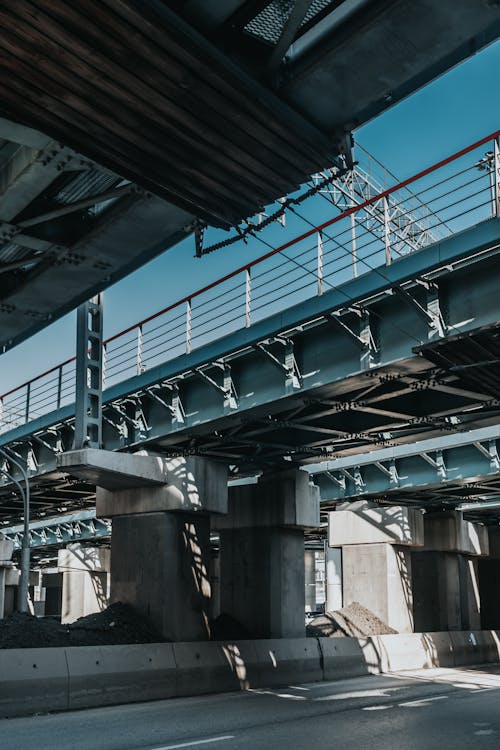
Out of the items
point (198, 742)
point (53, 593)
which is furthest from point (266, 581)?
point (53, 593)

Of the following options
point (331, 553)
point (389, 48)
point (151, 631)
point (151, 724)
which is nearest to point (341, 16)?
point (389, 48)

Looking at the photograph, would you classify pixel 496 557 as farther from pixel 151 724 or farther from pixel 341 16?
pixel 341 16

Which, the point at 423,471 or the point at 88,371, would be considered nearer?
the point at 88,371

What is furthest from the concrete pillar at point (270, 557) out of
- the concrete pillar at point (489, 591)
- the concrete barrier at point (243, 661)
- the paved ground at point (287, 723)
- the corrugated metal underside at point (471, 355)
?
the concrete pillar at point (489, 591)

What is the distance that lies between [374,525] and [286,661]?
1066 cm

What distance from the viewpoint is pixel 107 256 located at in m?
10.1

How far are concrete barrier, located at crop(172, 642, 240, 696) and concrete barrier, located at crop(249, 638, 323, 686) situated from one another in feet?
3.72

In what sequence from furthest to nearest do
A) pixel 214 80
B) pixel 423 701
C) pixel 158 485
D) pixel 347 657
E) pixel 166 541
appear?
1. pixel 347 657
2. pixel 158 485
3. pixel 166 541
4. pixel 423 701
5. pixel 214 80

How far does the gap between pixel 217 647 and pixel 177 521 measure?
3.72 meters

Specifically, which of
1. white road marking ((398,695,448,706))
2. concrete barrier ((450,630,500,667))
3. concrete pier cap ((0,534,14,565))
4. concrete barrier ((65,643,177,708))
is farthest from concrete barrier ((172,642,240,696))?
concrete pier cap ((0,534,14,565))

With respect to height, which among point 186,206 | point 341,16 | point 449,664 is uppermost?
point 341,16

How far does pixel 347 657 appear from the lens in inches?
1058

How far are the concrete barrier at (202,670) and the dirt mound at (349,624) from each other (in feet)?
28.4

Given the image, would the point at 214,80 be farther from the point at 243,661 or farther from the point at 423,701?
the point at 243,661
